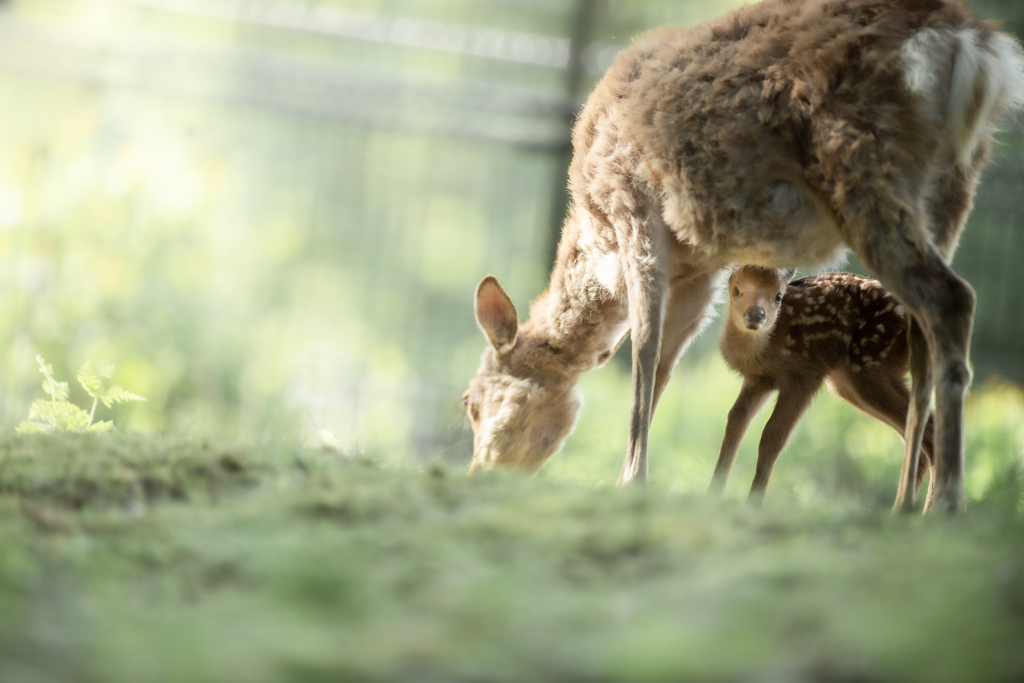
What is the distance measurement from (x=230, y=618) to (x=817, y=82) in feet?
9.48

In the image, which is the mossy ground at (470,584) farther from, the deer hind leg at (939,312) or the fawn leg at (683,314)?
the fawn leg at (683,314)

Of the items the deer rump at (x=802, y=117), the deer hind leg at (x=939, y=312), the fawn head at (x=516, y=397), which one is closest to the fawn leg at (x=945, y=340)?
the deer hind leg at (x=939, y=312)

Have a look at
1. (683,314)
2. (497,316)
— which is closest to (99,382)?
(497,316)

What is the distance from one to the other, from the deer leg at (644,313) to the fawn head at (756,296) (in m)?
0.56

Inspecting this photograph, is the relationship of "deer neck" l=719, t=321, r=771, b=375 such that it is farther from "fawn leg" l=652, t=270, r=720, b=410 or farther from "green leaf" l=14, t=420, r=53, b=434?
"green leaf" l=14, t=420, r=53, b=434

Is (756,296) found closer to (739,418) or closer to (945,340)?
(739,418)

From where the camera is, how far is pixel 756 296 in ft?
15.2

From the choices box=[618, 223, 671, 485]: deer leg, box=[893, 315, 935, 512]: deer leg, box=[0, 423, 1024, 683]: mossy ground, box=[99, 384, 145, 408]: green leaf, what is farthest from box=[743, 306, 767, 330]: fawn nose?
box=[99, 384, 145, 408]: green leaf

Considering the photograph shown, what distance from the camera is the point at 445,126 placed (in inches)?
360

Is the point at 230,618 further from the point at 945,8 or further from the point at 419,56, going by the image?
the point at 419,56

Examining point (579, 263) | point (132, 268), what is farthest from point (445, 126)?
point (579, 263)

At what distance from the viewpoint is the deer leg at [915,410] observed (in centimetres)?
360

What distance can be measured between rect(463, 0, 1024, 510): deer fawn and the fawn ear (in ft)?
2.35

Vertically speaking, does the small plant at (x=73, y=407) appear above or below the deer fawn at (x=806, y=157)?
below
